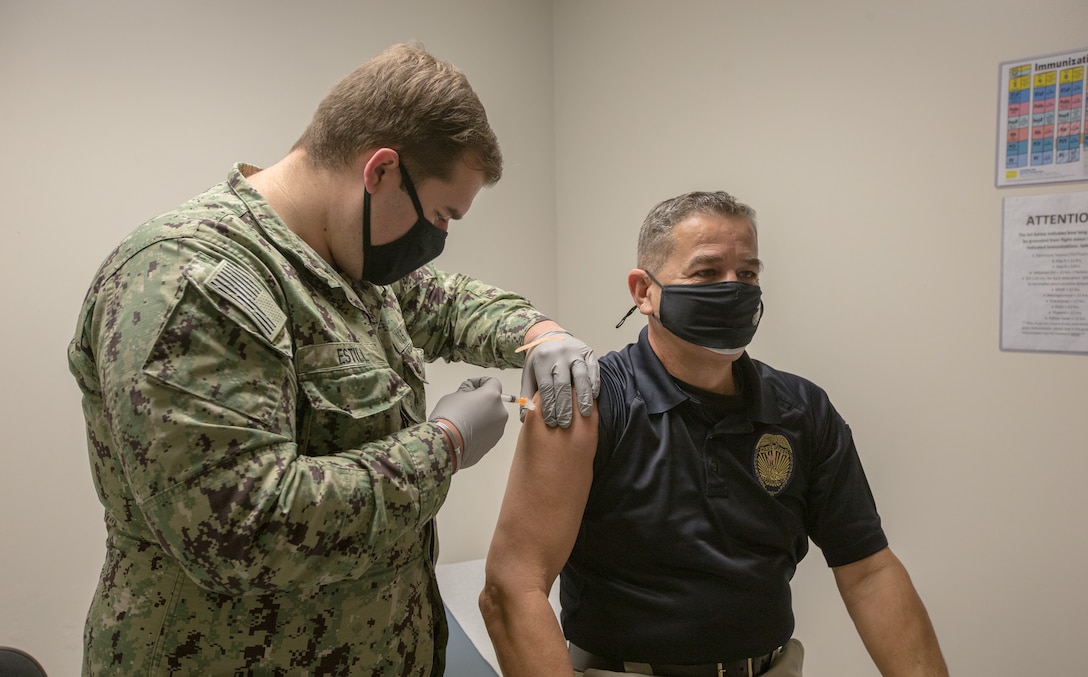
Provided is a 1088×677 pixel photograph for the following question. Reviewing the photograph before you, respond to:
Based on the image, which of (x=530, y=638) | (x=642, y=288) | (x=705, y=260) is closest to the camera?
(x=530, y=638)

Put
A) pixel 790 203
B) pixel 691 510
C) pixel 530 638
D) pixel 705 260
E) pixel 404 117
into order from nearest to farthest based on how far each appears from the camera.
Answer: pixel 404 117, pixel 530 638, pixel 691 510, pixel 705 260, pixel 790 203

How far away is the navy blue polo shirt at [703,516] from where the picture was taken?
161 centimetres

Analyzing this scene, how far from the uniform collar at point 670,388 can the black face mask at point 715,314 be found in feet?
0.33

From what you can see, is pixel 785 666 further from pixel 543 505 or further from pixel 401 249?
pixel 401 249

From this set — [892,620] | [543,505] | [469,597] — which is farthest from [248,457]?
[469,597]

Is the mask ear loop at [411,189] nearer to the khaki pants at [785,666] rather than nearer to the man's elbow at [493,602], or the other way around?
the man's elbow at [493,602]

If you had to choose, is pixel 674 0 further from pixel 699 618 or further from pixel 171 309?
pixel 171 309

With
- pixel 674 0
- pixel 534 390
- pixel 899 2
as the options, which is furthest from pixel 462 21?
pixel 534 390

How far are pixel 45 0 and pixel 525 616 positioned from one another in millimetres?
2323

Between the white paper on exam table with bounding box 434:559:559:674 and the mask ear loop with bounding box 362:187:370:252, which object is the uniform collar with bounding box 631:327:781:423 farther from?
the white paper on exam table with bounding box 434:559:559:674

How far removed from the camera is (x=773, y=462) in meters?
1.71

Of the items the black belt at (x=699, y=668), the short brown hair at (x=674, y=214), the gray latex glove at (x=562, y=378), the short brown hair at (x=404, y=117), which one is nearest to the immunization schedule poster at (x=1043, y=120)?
the short brown hair at (x=674, y=214)

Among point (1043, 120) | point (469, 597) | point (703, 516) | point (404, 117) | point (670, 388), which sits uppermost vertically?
point (1043, 120)

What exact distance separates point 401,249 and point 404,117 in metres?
0.23
